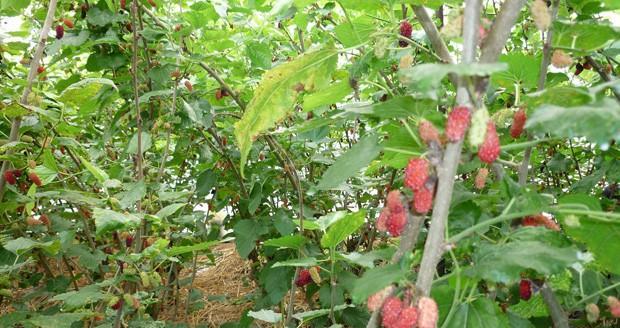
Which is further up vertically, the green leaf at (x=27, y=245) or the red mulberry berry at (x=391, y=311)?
the red mulberry berry at (x=391, y=311)

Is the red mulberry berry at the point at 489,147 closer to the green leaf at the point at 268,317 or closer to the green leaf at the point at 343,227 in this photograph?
the green leaf at the point at 343,227

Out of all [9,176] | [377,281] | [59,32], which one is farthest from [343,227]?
[59,32]

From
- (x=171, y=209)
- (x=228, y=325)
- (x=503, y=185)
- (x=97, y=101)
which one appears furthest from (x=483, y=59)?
(x=228, y=325)

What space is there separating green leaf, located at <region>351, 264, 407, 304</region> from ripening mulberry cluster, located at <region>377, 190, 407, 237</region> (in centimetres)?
4

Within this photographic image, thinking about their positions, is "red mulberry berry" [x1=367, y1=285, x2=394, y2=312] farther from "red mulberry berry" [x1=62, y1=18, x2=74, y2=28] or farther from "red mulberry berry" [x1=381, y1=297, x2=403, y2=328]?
"red mulberry berry" [x1=62, y1=18, x2=74, y2=28]

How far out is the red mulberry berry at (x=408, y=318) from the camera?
→ 1.65ft

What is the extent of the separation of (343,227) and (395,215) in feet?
1.13

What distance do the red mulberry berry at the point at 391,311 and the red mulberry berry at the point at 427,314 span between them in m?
0.03

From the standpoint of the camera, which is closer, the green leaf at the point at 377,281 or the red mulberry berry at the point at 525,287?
the green leaf at the point at 377,281

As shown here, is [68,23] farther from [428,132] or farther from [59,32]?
[428,132]

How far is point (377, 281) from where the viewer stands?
1.82ft

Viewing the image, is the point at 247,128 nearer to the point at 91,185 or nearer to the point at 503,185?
the point at 503,185

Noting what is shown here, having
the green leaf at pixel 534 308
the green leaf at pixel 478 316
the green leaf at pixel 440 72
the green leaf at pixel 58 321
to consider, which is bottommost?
the green leaf at pixel 58 321

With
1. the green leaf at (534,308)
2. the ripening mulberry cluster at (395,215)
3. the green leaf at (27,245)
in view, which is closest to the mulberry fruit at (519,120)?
the ripening mulberry cluster at (395,215)
